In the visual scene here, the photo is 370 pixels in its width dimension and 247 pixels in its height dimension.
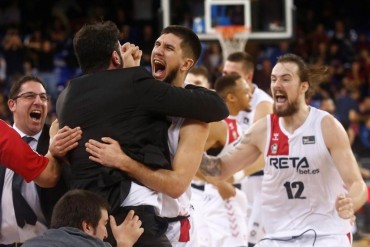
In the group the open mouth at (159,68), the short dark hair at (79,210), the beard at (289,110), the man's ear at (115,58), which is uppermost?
the man's ear at (115,58)

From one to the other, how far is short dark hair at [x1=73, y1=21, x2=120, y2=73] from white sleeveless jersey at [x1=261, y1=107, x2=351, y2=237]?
2.07m

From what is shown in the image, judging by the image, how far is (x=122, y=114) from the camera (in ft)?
14.5

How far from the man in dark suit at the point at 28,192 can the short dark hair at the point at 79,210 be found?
0.74 m

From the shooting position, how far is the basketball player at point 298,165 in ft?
19.8

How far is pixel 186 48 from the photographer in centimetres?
504

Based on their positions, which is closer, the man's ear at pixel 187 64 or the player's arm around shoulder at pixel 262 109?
the man's ear at pixel 187 64

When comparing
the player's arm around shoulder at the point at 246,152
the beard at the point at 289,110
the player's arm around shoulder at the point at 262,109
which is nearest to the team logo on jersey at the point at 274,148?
the player's arm around shoulder at the point at 246,152

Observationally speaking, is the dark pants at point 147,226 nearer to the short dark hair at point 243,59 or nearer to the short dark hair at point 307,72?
the short dark hair at point 307,72

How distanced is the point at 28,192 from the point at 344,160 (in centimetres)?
219

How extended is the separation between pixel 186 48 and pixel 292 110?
1507 millimetres

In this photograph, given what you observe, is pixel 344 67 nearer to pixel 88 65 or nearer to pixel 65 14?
pixel 65 14

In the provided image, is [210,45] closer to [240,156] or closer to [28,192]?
[240,156]

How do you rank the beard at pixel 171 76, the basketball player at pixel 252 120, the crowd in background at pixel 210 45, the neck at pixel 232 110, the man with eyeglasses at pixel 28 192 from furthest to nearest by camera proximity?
the crowd in background at pixel 210 45 → the basketball player at pixel 252 120 → the neck at pixel 232 110 → the man with eyeglasses at pixel 28 192 → the beard at pixel 171 76

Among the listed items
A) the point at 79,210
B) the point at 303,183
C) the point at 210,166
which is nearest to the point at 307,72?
the point at 303,183
